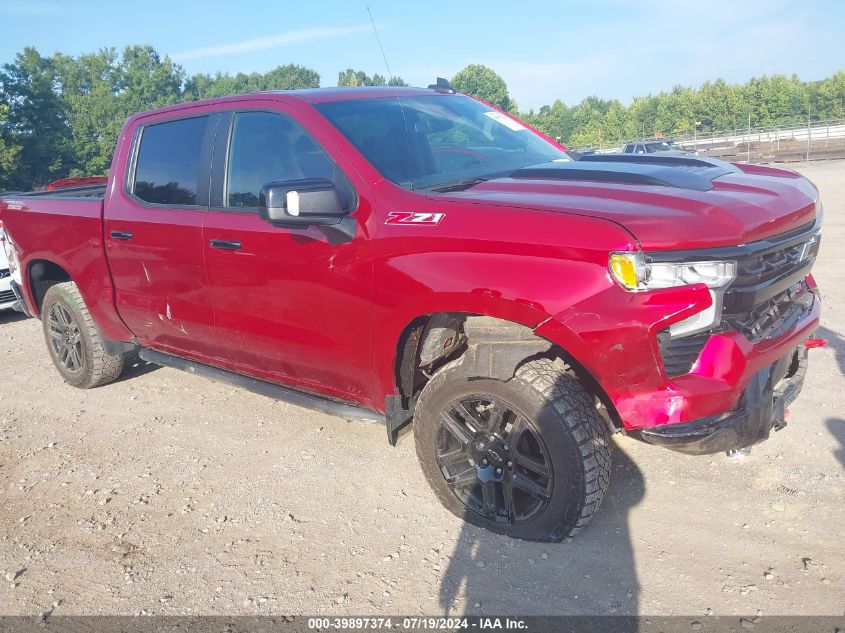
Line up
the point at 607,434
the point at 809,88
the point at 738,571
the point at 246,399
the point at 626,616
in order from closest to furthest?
the point at 626,616 → the point at 738,571 → the point at 607,434 → the point at 246,399 → the point at 809,88

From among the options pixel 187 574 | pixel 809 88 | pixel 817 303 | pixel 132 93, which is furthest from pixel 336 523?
pixel 132 93

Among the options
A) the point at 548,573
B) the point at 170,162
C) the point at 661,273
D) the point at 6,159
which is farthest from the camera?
the point at 6,159

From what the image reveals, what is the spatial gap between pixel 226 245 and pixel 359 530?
5.43ft

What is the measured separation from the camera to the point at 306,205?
3.06m

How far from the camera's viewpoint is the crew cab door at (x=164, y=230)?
4059 millimetres

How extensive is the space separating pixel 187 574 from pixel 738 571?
92.7 inches

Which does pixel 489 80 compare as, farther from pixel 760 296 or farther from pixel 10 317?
pixel 760 296

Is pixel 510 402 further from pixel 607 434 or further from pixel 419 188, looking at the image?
pixel 419 188

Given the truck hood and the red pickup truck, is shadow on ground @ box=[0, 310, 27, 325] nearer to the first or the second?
the red pickup truck

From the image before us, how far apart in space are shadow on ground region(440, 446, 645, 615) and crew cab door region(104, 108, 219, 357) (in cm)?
209

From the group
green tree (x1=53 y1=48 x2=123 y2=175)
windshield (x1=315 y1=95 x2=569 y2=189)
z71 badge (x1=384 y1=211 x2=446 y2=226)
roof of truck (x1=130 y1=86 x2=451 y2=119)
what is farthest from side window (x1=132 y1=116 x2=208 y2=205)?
green tree (x1=53 y1=48 x2=123 y2=175)

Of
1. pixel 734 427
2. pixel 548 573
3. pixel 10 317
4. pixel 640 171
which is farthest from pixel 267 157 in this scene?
pixel 10 317

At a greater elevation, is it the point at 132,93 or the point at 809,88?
the point at 132,93

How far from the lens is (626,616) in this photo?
2645 millimetres
